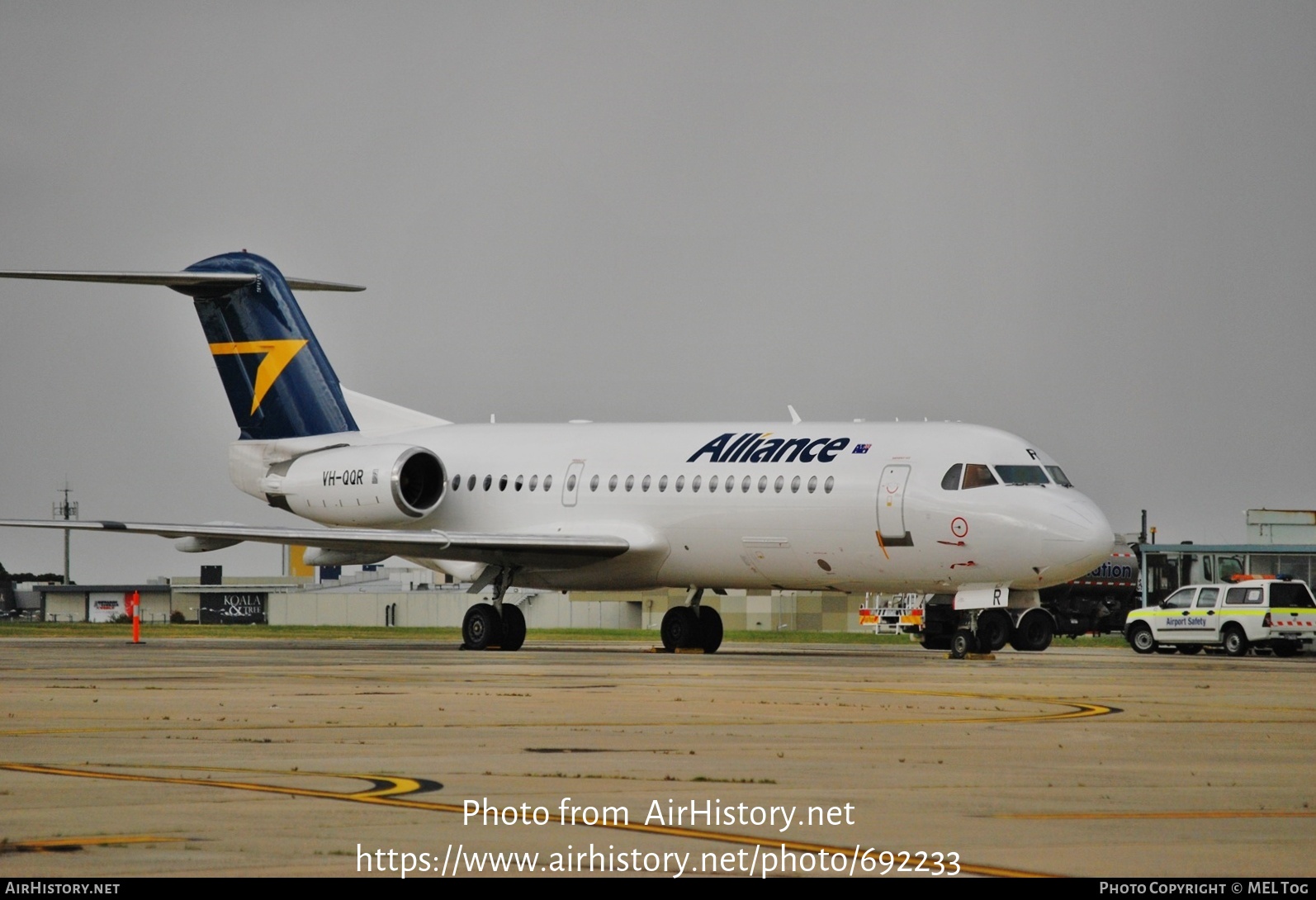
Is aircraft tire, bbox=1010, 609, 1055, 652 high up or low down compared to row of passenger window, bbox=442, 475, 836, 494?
down

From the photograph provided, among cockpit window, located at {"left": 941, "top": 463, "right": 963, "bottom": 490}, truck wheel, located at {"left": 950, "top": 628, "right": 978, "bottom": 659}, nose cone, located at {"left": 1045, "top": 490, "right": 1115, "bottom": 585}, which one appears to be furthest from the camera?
truck wheel, located at {"left": 950, "top": 628, "right": 978, "bottom": 659}

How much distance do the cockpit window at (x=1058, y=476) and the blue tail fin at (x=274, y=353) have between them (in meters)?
15.9

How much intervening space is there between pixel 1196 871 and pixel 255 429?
3466cm

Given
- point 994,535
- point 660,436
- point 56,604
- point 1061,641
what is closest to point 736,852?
point 994,535

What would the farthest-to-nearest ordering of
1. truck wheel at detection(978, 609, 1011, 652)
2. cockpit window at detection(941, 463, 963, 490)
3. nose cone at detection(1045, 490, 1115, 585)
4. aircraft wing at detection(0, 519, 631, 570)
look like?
aircraft wing at detection(0, 519, 631, 570) < truck wheel at detection(978, 609, 1011, 652) < cockpit window at detection(941, 463, 963, 490) < nose cone at detection(1045, 490, 1115, 585)

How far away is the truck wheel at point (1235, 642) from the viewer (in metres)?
37.2

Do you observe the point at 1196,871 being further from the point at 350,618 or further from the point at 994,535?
the point at 350,618

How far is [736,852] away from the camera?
7941mm

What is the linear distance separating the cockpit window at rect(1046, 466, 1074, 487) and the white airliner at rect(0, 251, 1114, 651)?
0.85 ft

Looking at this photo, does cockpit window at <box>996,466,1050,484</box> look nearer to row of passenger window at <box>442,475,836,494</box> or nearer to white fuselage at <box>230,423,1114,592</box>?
white fuselage at <box>230,423,1114,592</box>

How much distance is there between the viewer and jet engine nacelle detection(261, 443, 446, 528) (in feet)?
121

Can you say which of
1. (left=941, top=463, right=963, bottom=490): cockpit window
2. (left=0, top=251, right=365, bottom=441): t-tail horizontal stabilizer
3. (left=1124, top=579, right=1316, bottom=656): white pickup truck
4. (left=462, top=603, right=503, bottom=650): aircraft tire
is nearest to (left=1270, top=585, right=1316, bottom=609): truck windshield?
(left=1124, top=579, right=1316, bottom=656): white pickup truck

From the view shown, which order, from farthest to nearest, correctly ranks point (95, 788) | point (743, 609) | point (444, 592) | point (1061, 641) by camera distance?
point (444, 592), point (743, 609), point (1061, 641), point (95, 788)
